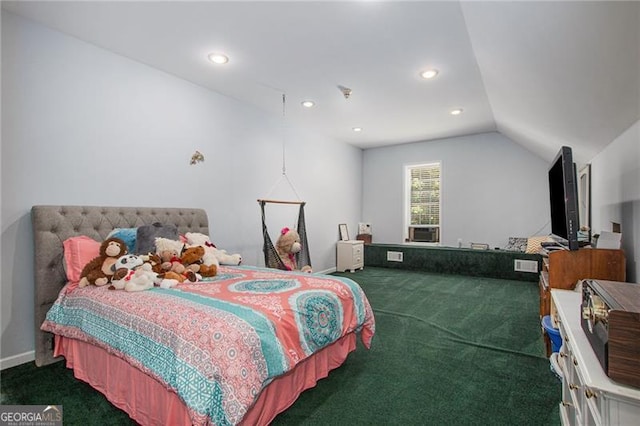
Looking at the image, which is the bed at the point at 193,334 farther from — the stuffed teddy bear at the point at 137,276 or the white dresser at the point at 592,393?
the white dresser at the point at 592,393

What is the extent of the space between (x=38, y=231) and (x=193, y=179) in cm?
149

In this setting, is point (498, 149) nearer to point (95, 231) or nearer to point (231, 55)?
point (231, 55)

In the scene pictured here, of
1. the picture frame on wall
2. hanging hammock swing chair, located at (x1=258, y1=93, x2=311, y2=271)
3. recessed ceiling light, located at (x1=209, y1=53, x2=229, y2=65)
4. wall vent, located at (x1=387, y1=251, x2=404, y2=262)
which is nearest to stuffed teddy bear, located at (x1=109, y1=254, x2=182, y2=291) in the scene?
hanging hammock swing chair, located at (x1=258, y1=93, x2=311, y2=271)

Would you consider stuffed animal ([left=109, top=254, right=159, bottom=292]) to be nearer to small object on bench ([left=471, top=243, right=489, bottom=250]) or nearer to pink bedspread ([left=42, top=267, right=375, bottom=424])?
pink bedspread ([left=42, top=267, right=375, bottom=424])

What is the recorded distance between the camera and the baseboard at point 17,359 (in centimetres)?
223

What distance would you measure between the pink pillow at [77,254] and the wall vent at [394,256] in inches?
197

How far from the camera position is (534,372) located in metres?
2.17

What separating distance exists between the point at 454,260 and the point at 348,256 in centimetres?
195

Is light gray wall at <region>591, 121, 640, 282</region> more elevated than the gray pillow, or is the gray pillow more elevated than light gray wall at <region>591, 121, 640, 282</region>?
light gray wall at <region>591, 121, 640, 282</region>

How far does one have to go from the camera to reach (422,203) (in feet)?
21.4

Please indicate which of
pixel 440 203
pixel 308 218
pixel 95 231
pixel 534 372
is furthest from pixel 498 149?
pixel 95 231

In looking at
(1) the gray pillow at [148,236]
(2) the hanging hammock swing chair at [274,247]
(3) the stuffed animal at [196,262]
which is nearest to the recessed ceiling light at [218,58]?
(2) the hanging hammock swing chair at [274,247]

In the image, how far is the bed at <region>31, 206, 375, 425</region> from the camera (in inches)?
53.0

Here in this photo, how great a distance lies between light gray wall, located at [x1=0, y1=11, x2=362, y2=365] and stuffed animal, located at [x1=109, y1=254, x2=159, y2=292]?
0.85 metres
